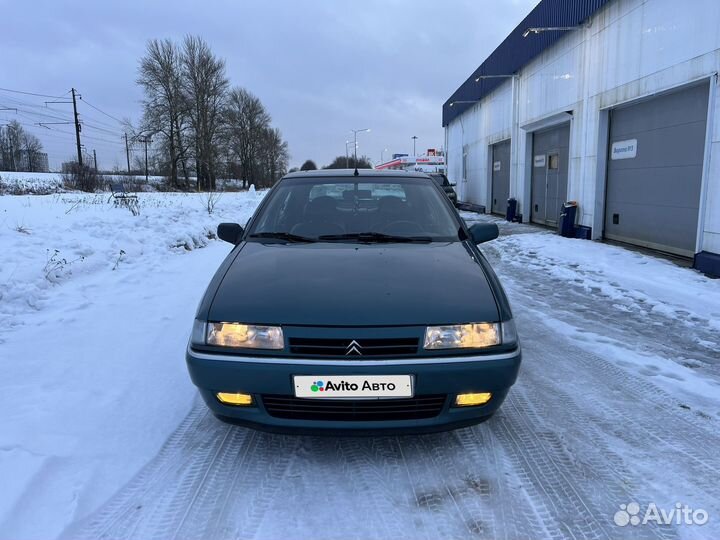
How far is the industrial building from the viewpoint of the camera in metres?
7.64

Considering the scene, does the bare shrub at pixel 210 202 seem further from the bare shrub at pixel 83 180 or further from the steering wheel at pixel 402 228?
the steering wheel at pixel 402 228

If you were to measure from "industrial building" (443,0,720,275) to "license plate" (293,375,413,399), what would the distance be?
22.8ft

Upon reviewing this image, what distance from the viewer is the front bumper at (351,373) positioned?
2.26 meters

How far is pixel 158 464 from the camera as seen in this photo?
2.52 metres

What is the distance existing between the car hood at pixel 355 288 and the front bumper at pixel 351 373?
7.5 inches

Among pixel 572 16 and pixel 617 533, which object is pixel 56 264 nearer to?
pixel 617 533


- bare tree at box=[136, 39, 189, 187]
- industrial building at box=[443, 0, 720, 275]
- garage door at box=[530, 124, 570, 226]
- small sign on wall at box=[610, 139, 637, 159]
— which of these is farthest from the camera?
bare tree at box=[136, 39, 189, 187]

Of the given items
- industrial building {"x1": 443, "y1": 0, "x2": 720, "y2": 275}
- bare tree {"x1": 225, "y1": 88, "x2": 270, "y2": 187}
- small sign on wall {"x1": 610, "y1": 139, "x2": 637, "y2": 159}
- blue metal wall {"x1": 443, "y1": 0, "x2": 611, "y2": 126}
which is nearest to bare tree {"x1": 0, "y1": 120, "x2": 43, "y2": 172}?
bare tree {"x1": 225, "y1": 88, "x2": 270, "y2": 187}

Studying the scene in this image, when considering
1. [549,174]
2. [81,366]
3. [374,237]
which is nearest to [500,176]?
[549,174]

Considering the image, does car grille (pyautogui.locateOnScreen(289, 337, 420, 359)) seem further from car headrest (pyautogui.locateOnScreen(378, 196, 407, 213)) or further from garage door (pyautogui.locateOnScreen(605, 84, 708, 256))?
garage door (pyautogui.locateOnScreen(605, 84, 708, 256))

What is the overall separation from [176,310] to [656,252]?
8.64m

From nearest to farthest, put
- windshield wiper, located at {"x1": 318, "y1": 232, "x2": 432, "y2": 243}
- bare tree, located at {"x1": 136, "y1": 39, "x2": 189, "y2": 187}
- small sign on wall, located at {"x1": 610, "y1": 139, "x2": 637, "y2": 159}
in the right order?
windshield wiper, located at {"x1": 318, "y1": 232, "x2": 432, "y2": 243}
small sign on wall, located at {"x1": 610, "y1": 139, "x2": 637, "y2": 159}
bare tree, located at {"x1": 136, "y1": 39, "x2": 189, "y2": 187}

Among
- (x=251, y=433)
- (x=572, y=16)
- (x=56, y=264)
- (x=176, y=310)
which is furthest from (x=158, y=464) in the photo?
(x=572, y=16)

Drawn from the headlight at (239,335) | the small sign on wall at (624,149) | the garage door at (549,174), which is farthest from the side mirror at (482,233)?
the garage door at (549,174)
